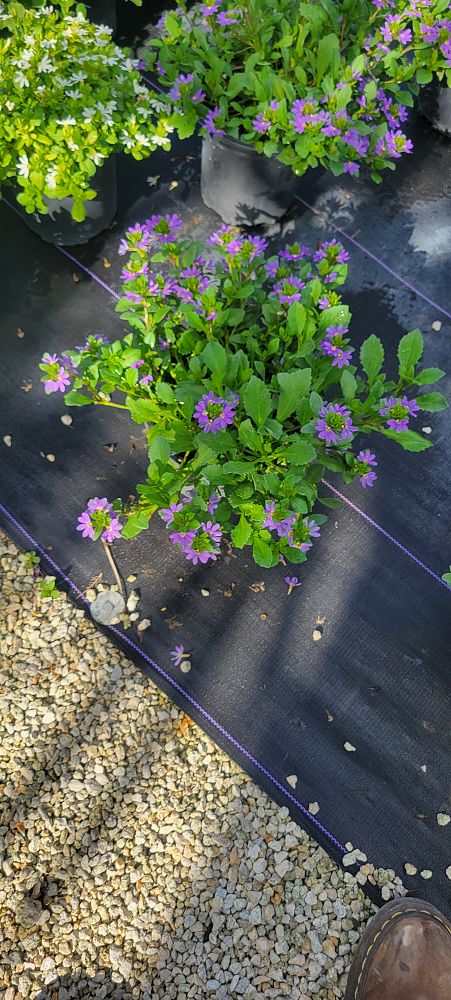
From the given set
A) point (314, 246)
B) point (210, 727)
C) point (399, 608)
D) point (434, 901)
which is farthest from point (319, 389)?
point (434, 901)

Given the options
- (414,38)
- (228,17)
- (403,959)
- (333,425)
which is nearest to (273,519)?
(333,425)

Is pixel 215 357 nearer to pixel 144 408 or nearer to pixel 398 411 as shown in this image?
pixel 144 408

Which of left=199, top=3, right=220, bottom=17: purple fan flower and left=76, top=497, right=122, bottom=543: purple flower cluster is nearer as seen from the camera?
left=76, top=497, right=122, bottom=543: purple flower cluster

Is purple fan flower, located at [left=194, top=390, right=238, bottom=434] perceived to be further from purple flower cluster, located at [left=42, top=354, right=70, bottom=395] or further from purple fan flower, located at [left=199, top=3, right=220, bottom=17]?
purple fan flower, located at [left=199, top=3, right=220, bottom=17]

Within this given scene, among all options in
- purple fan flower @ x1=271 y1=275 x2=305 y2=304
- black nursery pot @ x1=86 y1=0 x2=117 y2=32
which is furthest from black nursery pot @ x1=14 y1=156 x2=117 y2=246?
purple fan flower @ x1=271 y1=275 x2=305 y2=304

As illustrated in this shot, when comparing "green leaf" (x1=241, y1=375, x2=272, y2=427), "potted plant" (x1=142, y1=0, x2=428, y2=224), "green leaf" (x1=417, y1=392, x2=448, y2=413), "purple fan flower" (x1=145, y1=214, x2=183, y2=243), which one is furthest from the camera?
"potted plant" (x1=142, y1=0, x2=428, y2=224)

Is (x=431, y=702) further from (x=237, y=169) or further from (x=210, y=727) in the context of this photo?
(x=237, y=169)

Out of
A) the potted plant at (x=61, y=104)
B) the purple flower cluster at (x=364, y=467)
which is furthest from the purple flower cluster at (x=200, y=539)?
the potted plant at (x=61, y=104)
